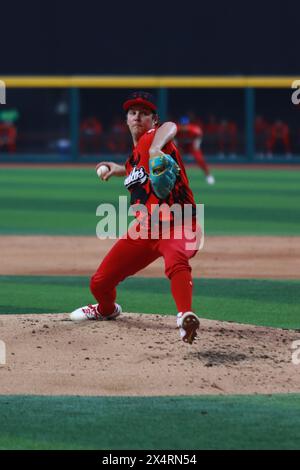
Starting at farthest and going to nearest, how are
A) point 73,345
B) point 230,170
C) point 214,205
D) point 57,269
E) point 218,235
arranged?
1. point 230,170
2. point 214,205
3. point 218,235
4. point 57,269
5. point 73,345

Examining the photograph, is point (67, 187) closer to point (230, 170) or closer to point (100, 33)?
point (230, 170)

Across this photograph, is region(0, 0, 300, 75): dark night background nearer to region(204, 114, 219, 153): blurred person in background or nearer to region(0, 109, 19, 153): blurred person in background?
region(0, 109, 19, 153): blurred person in background

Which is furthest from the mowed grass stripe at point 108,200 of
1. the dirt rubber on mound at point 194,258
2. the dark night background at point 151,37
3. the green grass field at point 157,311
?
the dark night background at point 151,37

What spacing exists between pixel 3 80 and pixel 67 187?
863cm

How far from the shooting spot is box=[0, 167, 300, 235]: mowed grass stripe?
14352mm

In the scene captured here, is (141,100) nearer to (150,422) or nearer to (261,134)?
(150,422)

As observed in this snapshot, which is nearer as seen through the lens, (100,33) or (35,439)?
(35,439)

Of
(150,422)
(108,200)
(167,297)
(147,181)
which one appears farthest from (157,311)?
(108,200)

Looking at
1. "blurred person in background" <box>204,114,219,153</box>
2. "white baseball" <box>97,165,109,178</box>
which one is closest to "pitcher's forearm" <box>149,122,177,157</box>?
"white baseball" <box>97,165,109,178</box>

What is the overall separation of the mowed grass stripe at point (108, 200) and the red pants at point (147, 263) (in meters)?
6.94

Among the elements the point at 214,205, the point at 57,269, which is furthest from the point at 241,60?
the point at 57,269

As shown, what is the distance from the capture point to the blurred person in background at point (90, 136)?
30.6 metres

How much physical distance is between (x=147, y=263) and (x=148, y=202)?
0.43 meters

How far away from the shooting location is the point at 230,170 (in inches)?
1121
